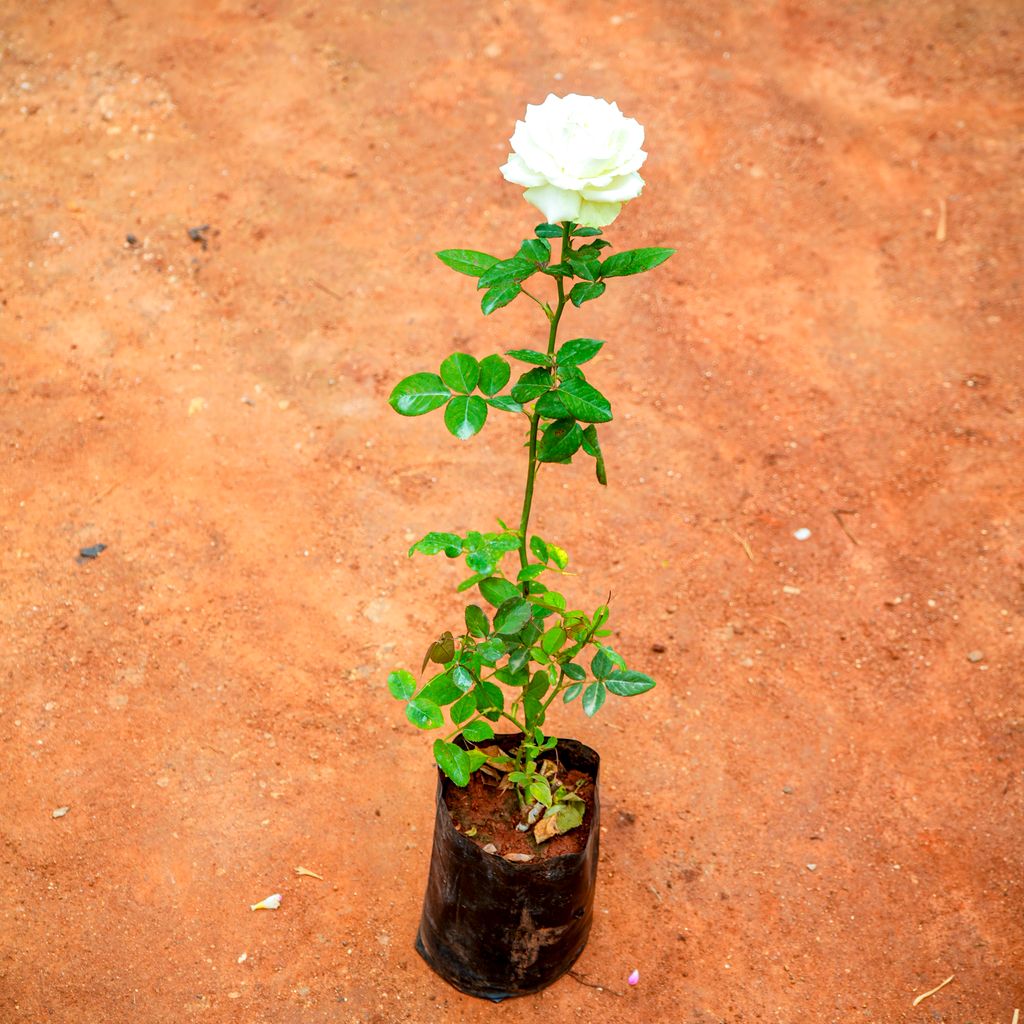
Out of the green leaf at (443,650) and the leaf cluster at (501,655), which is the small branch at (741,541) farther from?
the green leaf at (443,650)

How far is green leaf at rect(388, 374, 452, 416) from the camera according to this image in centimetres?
211

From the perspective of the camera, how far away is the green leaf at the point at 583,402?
2035mm

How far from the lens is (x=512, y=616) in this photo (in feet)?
7.62

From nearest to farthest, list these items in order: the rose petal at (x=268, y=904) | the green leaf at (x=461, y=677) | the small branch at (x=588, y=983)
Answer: the green leaf at (x=461, y=677)
the small branch at (x=588, y=983)
the rose petal at (x=268, y=904)

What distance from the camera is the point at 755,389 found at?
4.50m

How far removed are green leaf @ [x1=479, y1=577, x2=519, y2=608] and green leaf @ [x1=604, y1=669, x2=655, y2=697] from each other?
268mm

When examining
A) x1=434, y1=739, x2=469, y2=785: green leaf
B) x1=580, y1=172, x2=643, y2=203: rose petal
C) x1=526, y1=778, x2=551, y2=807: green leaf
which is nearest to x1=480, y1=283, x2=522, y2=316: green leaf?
x1=580, y1=172, x2=643, y2=203: rose petal

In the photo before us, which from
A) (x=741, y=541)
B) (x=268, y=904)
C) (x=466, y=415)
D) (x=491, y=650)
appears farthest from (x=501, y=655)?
(x=741, y=541)

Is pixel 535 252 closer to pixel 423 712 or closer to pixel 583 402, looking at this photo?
pixel 583 402

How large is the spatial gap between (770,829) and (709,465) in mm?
1480

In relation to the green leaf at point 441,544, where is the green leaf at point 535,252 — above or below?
above

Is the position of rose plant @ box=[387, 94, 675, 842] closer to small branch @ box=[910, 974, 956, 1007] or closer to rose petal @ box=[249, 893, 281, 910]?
rose petal @ box=[249, 893, 281, 910]

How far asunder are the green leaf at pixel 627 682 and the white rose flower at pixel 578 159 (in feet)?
3.09

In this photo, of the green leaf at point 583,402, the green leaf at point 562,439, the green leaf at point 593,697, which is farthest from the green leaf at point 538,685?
the green leaf at point 583,402
